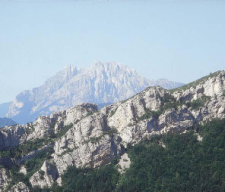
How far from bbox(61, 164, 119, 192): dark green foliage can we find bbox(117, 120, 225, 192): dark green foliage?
15.1 ft

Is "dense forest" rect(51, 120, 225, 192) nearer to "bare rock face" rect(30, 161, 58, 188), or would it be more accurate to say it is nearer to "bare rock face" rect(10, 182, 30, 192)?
→ "bare rock face" rect(30, 161, 58, 188)

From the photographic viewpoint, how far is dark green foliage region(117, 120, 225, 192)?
322ft

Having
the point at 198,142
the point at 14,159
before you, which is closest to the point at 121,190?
the point at 198,142

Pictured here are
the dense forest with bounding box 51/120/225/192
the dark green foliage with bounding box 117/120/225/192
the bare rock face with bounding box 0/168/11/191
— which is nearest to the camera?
the dark green foliage with bounding box 117/120/225/192

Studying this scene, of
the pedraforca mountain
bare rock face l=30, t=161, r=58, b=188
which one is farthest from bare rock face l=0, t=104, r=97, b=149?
bare rock face l=30, t=161, r=58, b=188

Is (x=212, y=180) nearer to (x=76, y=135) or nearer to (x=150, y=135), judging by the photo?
(x=150, y=135)

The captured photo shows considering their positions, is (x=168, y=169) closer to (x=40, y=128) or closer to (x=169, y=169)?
(x=169, y=169)

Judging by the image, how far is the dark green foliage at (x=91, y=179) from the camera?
10631 centimetres

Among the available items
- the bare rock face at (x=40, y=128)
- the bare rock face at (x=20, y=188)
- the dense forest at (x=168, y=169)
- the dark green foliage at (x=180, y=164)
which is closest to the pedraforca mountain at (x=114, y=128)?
the bare rock face at (x=40, y=128)

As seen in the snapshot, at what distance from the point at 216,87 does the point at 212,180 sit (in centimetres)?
4661

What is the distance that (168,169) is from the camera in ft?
342

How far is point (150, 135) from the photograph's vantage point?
12375cm

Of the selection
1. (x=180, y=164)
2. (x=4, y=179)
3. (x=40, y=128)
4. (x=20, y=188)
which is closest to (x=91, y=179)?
(x=20, y=188)

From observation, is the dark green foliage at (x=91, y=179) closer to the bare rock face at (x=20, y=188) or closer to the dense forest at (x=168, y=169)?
the dense forest at (x=168, y=169)
